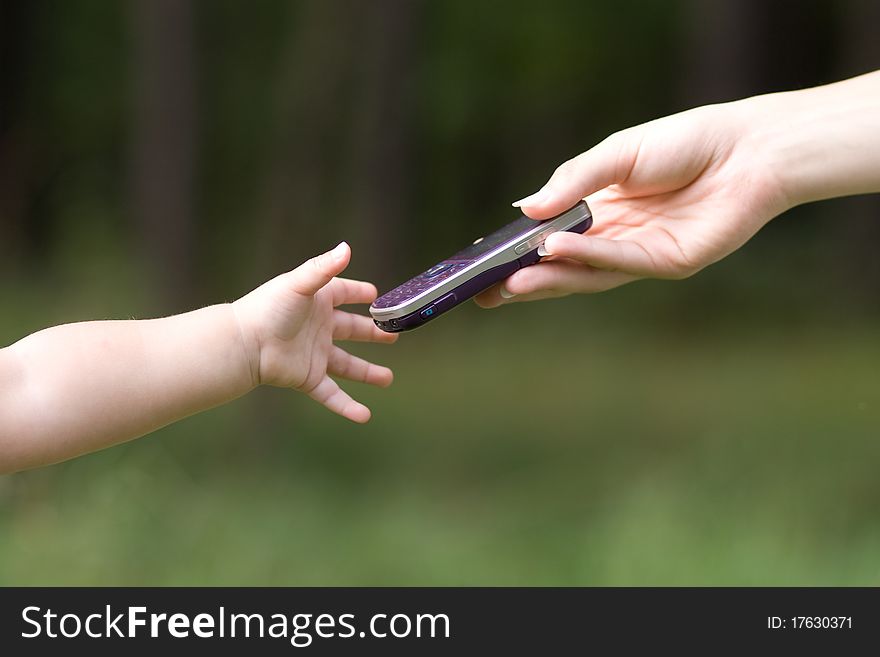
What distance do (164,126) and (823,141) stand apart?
4.18 m

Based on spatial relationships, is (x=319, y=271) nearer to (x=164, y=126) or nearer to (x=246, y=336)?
(x=246, y=336)

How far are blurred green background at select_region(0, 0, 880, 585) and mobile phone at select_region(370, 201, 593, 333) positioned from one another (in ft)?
6.22

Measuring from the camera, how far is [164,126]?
542 centimetres

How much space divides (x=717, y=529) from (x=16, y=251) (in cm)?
547

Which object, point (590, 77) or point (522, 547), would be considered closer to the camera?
point (522, 547)

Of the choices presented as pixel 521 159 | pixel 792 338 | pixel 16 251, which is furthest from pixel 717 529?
pixel 521 159

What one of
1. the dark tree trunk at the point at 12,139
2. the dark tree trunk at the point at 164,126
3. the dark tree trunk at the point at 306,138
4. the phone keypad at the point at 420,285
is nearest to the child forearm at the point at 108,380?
the phone keypad at the point at 420,285

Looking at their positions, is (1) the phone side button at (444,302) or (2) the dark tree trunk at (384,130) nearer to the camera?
(1) the phone side button at (444,302)

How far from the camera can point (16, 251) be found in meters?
7.16

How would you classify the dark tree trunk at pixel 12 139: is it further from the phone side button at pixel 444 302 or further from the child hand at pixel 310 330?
the phone side button at pixel 444 302

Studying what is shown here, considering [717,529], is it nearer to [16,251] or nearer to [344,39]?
[344,39]

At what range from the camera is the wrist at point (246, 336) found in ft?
5.73

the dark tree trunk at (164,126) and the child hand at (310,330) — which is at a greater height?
the dark tree trunk at (164,126)

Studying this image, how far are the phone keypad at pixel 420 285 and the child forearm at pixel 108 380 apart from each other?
262mm
